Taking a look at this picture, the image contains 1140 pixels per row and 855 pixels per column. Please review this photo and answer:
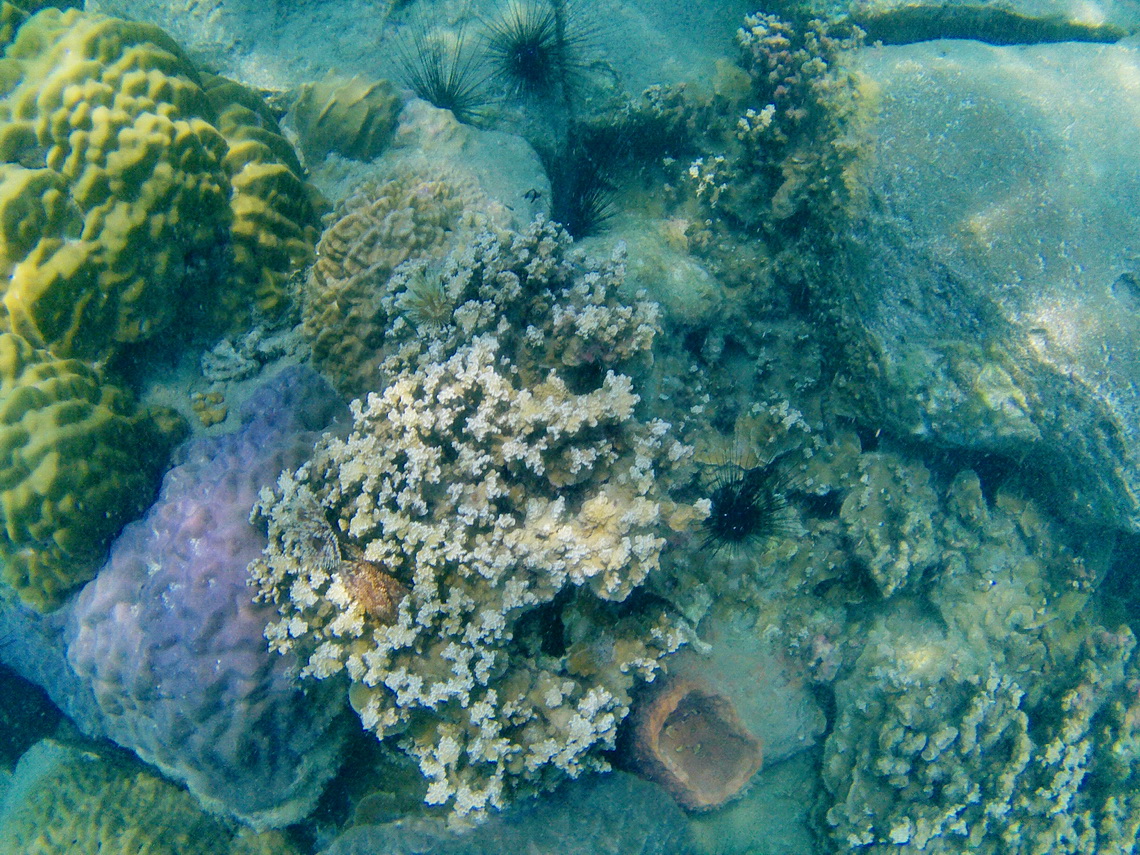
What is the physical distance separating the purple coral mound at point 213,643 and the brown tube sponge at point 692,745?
1797 mm

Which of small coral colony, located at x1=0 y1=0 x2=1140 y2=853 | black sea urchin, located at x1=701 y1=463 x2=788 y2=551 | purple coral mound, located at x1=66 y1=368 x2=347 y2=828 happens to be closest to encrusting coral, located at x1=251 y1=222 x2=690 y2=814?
small coral colony, located at x1=0 y1=0 x2=1140 y2=853

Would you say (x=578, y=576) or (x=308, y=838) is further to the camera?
(x=308, y=838)

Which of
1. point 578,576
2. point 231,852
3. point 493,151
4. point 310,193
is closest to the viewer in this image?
point 578,576

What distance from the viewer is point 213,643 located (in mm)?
3121

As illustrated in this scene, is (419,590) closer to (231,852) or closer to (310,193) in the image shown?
(231,852)

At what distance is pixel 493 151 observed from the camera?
4.64 meters

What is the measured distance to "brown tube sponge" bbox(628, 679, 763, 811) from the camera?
11.7ft

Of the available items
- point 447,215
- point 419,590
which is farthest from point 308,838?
point 447,215

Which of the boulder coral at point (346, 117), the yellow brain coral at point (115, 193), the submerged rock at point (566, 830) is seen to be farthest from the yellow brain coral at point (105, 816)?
the boulder coral at point (346, 117)

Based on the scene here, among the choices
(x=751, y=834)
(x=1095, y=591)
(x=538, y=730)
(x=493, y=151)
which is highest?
(x=493, y=151)

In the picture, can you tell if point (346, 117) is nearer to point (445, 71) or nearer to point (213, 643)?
point (445, 71)

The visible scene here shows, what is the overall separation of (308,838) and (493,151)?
506 centimetres

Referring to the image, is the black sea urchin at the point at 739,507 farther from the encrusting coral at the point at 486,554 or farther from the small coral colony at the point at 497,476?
the encrusting coral at the point at 486,554

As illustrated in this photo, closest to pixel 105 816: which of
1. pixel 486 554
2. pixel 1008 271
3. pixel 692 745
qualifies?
pixel 486 554
